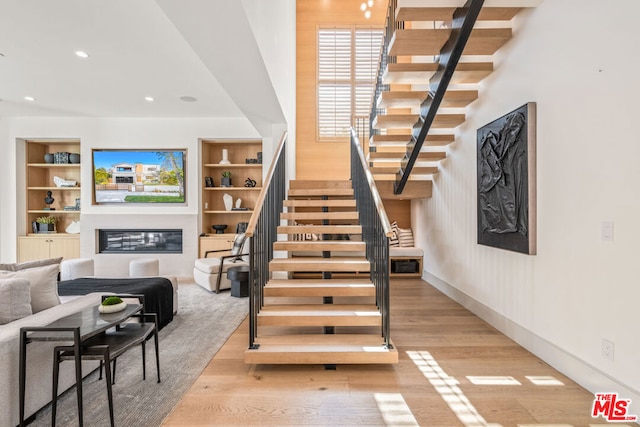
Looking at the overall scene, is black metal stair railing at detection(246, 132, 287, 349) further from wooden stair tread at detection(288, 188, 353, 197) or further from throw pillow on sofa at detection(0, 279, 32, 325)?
throw pillow on sofa at detection(0, 279, 32, 325)

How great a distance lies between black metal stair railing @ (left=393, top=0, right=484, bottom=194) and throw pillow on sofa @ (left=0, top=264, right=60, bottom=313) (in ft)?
12.2

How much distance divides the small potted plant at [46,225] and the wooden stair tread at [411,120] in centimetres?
636

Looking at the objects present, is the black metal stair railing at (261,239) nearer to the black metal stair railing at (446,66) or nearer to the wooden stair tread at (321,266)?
the wooden stair tread at (321,266)

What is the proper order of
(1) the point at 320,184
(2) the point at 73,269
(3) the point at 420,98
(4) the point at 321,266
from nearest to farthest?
(4) the point at 321,266 < (3) the point at 420,98 < (2) the point at 73,269 < (1) the point at 320,184

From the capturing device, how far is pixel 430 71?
3.51 meters

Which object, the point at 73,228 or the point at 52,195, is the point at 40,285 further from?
the point at 52,195

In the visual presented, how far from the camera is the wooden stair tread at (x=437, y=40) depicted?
314cm

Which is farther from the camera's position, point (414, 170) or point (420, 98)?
point (414, 170)

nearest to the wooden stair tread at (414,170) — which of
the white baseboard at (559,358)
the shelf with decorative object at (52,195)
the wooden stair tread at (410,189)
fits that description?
the wooden stair tread at (410,189)

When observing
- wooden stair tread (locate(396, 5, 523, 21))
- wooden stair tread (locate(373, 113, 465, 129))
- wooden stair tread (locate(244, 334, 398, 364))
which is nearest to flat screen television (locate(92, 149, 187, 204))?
wooden stair tread (locate(373, 113, 465, 129))

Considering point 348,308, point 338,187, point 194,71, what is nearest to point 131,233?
point 194,71

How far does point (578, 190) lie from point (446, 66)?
161cm

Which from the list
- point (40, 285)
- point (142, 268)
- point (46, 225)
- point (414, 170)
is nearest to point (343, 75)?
point (414, 170)

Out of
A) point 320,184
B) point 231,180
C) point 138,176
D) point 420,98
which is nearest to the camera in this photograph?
point 420,98
